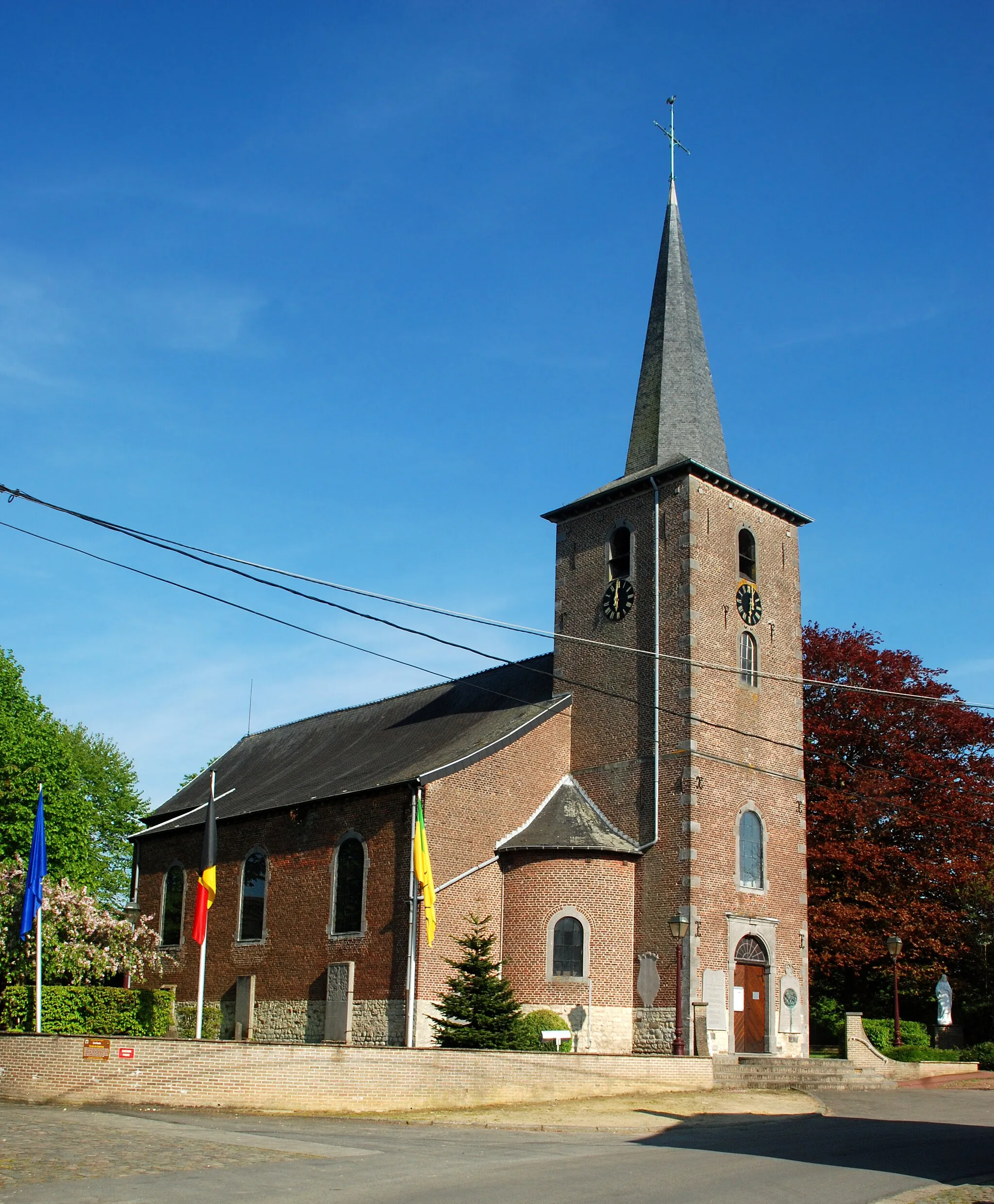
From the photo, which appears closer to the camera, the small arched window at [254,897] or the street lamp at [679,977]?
the street lamp at [679,977]

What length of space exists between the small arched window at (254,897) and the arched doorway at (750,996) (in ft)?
38.3

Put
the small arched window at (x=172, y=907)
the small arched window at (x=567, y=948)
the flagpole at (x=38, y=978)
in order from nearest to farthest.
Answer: the flagpole at (x=38, y=978) < the small arched window at (x=567, y=948) < the small arched window at (x=172, y=907)

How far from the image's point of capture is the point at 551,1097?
20.3m

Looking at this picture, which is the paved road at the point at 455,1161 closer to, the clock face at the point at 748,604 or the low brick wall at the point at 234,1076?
the low brick wall at the point at 234,1076

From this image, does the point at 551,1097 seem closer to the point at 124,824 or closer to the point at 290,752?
the point at 290,752

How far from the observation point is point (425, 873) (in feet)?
83.1

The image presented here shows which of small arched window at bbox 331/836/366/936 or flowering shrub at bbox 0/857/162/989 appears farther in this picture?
small arched window at bbox 331/836/366/936

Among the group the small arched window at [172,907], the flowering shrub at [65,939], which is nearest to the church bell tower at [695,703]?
the flowering shrub at [65,939]

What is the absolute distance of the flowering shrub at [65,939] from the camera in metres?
26.6

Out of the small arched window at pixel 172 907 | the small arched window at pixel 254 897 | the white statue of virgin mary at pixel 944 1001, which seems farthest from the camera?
the small arched window at pixel 172 907

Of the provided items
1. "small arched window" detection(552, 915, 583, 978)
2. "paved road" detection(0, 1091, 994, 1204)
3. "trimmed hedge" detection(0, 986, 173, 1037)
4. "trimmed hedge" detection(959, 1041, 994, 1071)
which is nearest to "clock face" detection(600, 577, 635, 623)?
"small arched window" detection(552, 915, 583, 978)

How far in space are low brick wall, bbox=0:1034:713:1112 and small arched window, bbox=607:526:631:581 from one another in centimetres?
1414

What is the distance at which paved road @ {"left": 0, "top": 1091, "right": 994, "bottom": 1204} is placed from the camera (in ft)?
35.1

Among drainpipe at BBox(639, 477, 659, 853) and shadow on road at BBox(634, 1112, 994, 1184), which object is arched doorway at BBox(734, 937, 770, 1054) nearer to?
drainpipe at BBox(639, 477, 659, 853)
